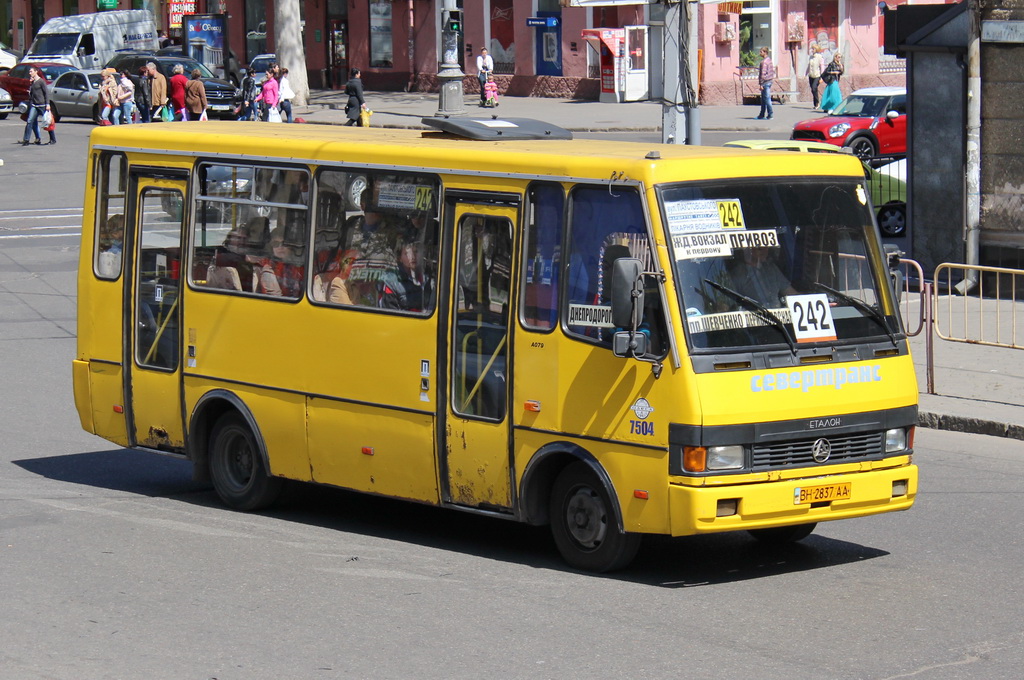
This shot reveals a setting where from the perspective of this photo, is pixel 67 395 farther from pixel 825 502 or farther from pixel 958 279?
pixel 958 279

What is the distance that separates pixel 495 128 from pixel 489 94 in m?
38.8

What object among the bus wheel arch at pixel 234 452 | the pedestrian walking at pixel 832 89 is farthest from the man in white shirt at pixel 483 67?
the bus wheel arch at pixel 234 452

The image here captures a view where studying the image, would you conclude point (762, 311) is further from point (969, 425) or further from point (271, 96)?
point (271, 96)

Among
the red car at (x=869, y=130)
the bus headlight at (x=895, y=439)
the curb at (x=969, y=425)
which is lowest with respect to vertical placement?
the curb at (x=969, y=425)

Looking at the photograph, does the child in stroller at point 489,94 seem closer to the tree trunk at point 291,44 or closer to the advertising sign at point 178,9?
the tree trunk at point 291,44

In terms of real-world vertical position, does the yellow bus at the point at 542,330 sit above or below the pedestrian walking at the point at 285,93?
below

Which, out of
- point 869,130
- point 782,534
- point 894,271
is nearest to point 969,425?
point 782,534

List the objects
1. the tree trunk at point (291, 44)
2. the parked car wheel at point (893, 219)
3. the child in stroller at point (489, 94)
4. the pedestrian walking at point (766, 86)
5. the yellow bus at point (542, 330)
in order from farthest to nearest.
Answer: the tree trunk at point (291, 44), the child in stroller at point (489, 94), the pedestrian walking at point (766, 86), the parked car wheel at point (893, 219), the yellow bus at point (542, 330)

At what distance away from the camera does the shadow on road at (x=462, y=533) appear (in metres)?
8.45

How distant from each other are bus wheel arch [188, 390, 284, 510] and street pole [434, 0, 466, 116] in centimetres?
2851

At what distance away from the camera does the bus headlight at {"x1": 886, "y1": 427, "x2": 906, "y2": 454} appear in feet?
27.2

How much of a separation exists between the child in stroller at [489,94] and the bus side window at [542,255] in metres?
39.6

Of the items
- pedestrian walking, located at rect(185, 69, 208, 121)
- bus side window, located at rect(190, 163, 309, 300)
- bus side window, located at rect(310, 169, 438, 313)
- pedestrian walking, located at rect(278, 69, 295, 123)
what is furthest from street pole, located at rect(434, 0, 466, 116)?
bus side window, located at rect(310, 169, 438, 313)

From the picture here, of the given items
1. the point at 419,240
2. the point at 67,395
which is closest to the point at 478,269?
the point at 419,240
